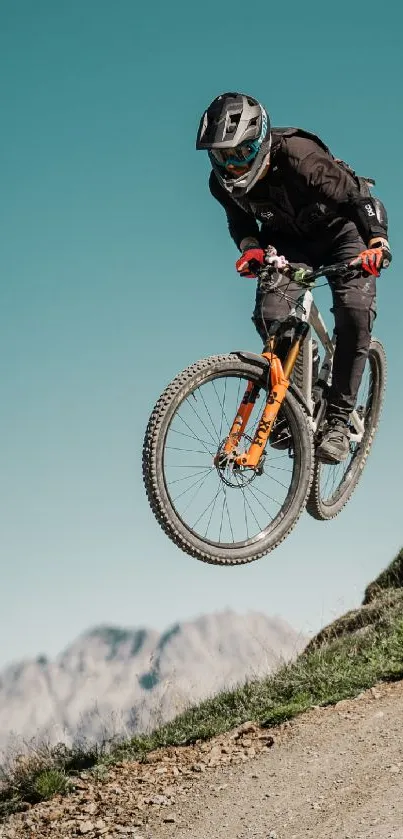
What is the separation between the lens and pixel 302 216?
867 centimetres

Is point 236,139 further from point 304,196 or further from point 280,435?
point 280,435

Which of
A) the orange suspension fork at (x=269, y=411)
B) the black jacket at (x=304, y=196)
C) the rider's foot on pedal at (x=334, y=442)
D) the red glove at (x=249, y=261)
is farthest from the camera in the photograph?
the rider's foot on pedal at (x=334, y=442)

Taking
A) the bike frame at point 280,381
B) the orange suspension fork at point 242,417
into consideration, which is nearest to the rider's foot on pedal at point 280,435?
the bike frame at point 280,381

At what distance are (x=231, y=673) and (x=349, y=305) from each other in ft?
15.6

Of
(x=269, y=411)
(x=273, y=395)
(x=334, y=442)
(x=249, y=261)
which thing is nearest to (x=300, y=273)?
(x=249, y=261)

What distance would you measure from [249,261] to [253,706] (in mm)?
4329

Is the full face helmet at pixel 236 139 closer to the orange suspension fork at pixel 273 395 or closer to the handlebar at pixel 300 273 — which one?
the handlebar at pixel 300 273

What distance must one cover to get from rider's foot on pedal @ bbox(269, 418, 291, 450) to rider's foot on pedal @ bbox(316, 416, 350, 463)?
0.46 m

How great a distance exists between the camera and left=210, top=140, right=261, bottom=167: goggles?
313 inches

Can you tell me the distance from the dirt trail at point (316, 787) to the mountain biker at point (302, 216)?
99.4 inches

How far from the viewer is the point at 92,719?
1040 centimetres

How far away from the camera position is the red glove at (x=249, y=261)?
865 cm

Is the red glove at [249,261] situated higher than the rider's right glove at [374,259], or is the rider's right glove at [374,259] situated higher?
the rider's right glove at [374,259]

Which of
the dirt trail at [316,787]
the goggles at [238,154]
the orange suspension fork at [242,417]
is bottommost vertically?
the dirt trail at [316,787]
